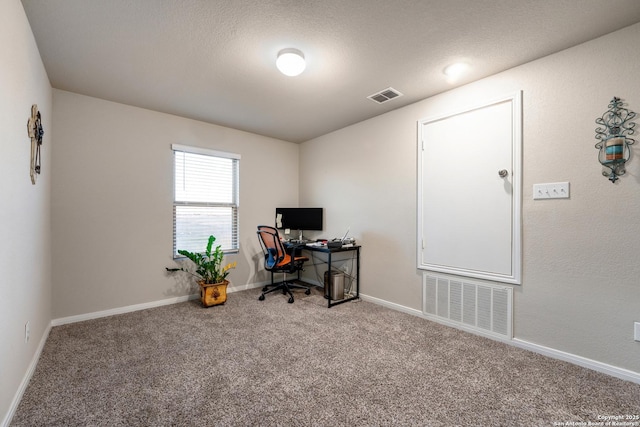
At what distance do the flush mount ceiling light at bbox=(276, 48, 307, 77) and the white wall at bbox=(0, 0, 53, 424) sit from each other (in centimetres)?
156

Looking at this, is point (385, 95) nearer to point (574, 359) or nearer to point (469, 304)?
point (469, 304)

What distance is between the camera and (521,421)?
1.54 meters

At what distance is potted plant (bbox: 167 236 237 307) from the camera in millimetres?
3416

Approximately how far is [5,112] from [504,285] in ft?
12.2

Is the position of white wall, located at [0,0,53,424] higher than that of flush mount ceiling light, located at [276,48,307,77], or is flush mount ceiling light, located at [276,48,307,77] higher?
flush mount ceiling light, located at [276,48,307,77]

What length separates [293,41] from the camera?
209cm

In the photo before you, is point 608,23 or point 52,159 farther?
point 52,159

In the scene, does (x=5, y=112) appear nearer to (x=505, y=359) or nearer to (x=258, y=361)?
(x=258, y=361)

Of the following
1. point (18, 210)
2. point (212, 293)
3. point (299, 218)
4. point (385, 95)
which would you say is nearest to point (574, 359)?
point (385, 95)

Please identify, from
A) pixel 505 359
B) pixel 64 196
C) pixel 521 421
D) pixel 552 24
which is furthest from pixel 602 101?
pixel 64 196

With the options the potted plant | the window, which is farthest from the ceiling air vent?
the potted plant

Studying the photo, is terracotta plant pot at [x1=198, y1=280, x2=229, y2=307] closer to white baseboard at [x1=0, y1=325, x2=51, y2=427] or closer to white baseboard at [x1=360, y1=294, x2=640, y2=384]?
white baseboard at [x1=0, y1=325, x2=51, y2=427]

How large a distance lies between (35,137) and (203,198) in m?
1.90

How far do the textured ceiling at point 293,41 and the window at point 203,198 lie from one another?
37.0 inches
